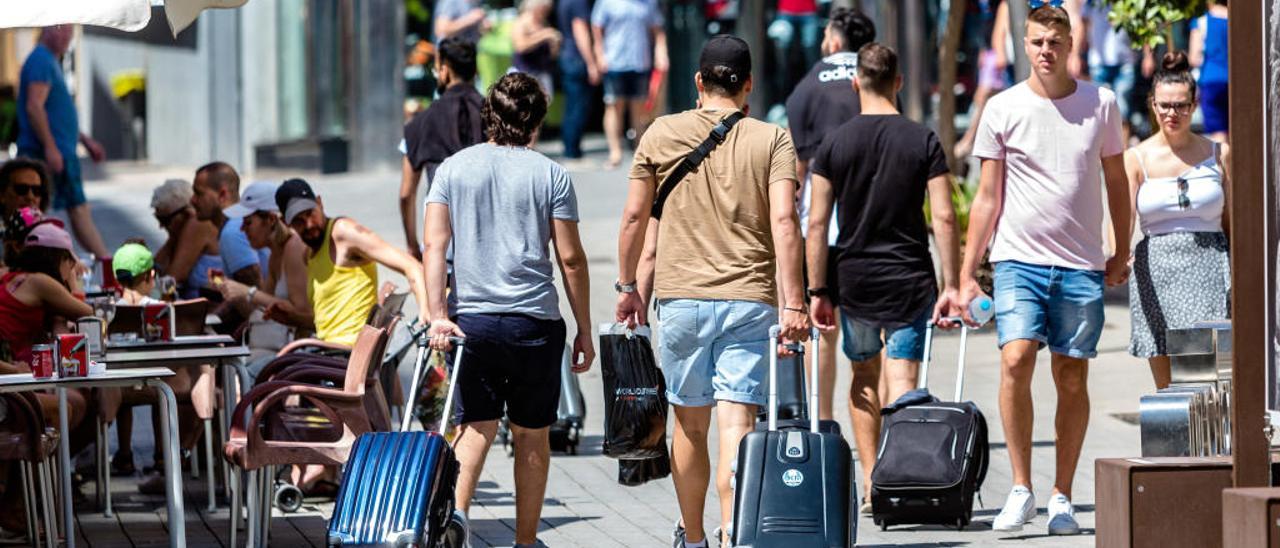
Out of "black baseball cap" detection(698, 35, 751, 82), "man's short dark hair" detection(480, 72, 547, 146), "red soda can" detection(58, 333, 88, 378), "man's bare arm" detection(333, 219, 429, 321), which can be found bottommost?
"red soda can" detection(58, 333, 88, 378)

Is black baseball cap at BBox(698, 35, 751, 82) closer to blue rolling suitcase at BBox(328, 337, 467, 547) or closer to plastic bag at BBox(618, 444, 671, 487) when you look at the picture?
plastic bag at BBox(618, 444, 671, 487)

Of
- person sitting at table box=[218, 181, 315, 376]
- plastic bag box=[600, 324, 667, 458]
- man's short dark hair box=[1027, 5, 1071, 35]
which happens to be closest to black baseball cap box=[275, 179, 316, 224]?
person sitting at table box=[218, 181, 315, 376]

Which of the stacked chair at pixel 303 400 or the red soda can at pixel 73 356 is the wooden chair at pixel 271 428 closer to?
the stacked chair at pixel 303 400

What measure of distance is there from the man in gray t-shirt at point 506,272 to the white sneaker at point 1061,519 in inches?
74.2

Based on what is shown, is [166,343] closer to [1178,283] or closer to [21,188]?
[21,188]

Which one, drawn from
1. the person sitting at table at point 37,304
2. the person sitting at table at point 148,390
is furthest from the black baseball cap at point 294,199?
the person sitting at table at point 37,304

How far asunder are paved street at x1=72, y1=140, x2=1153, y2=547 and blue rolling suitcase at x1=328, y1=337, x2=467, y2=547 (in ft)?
3.99

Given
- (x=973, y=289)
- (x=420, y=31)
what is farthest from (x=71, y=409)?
(x=420, y=31)

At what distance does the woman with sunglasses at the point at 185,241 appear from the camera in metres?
10.9

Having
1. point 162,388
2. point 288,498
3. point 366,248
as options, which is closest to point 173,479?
point 162,388

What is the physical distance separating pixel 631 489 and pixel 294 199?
1914mm

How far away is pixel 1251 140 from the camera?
566cm

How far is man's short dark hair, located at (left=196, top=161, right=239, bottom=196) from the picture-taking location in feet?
36.6

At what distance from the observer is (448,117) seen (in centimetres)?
1041
